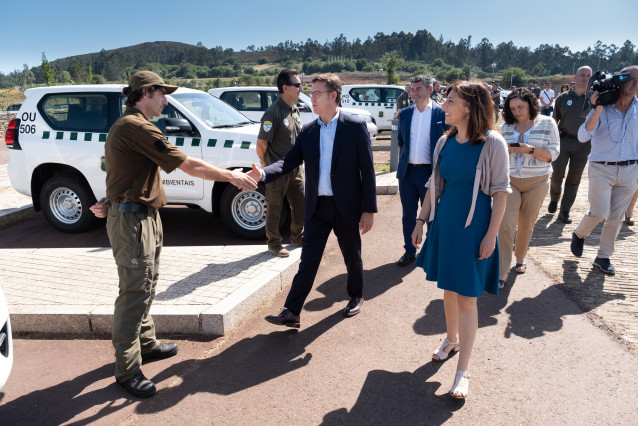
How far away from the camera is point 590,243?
6.30 m

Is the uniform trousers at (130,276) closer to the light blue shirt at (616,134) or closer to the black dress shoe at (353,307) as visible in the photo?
the black dress shoe at (353,307)

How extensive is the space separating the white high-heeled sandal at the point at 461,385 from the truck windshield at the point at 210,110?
15.4ft

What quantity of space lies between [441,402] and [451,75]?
91788 mm

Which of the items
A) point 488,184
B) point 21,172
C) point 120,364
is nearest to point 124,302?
→ point 120,364

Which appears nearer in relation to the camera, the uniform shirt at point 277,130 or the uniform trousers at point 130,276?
the uniform trousers at point 130,276

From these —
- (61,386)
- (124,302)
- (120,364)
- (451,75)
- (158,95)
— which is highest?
(451,75)

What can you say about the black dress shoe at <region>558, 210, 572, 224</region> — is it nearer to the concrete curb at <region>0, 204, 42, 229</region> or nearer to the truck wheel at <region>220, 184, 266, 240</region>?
the truck wheel at <region>220, 184, 266, 240</region>

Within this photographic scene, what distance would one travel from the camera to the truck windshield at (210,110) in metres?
6.71

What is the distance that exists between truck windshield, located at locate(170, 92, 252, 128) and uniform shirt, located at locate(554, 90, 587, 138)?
4.61 m

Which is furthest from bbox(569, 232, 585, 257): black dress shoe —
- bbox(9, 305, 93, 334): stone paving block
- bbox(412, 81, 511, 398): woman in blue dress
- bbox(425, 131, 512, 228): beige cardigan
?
bbox(9, 305, 93, 334): stone paving block

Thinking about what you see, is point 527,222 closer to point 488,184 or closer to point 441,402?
point 488,184

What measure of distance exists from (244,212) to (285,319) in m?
2.74

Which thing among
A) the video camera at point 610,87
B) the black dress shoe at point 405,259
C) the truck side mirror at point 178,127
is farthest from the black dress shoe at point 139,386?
the video camera at point 610,87

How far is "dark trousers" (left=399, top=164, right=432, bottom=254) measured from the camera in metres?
5.42
